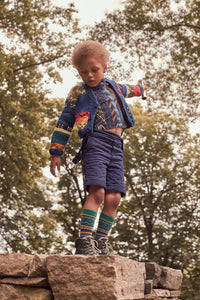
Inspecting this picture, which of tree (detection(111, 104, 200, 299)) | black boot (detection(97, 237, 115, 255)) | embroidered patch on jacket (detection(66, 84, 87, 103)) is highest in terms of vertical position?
tree (detection(111, 104, 200, 299))

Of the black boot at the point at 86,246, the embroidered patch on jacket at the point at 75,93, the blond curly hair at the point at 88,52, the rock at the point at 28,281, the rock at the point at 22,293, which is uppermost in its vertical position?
the blond curly hair at the point at 88,52

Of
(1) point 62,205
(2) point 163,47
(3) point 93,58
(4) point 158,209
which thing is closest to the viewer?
(3) point 93,58

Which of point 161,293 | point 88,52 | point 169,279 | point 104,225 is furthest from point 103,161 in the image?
point 169,279

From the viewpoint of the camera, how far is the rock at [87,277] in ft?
9.27

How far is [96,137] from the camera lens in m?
3.68

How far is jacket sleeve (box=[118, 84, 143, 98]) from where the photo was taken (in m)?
4.32

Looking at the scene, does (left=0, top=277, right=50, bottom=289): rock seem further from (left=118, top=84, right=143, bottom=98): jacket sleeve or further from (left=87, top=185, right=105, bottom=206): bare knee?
(left=118, top=84, right=143, bottom=98): jacket sleeve

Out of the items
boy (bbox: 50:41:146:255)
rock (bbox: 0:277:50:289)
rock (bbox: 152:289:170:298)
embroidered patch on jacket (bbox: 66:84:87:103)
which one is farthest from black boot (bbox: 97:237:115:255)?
embroidered patch on jacket (bbox: 66:84:87:103)

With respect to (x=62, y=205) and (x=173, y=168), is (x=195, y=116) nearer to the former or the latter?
(x=173, y=168)

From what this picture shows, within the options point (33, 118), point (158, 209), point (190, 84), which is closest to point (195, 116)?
point (190, 84)

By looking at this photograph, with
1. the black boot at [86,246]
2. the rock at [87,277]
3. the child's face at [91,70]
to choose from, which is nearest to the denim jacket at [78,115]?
the child's face at [91,70]

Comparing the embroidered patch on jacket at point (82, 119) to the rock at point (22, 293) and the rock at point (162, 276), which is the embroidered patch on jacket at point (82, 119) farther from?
the rock at point (162, 276)

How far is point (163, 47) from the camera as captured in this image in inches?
561

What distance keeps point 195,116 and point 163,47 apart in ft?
8.88
